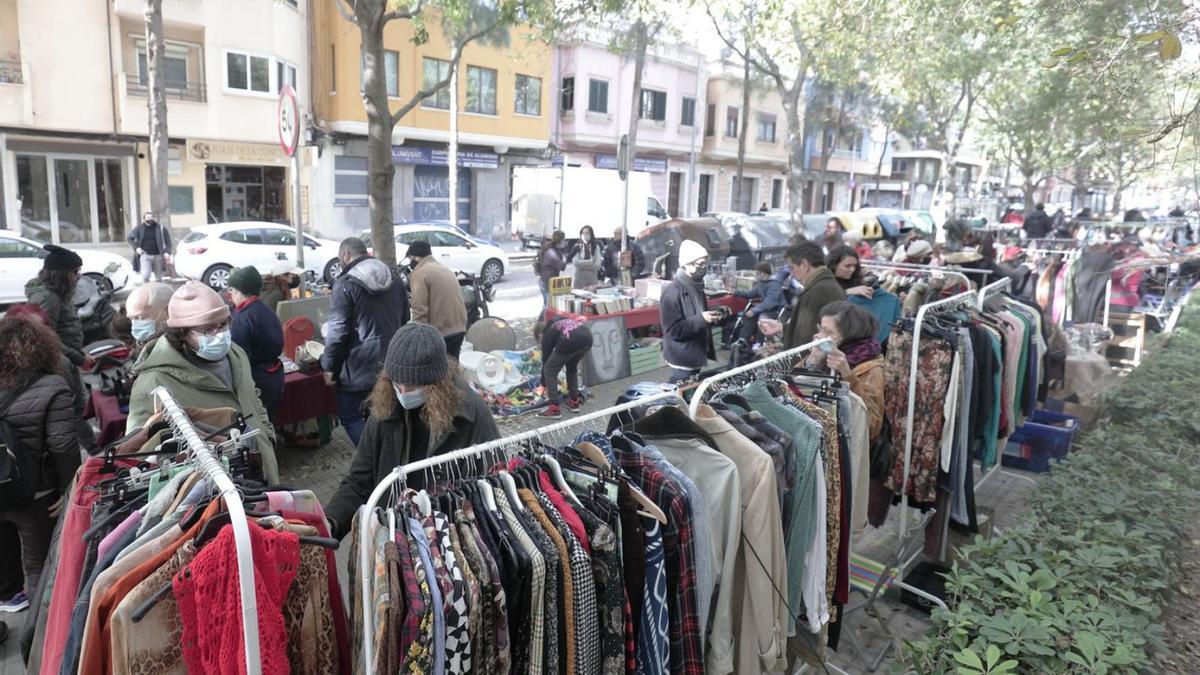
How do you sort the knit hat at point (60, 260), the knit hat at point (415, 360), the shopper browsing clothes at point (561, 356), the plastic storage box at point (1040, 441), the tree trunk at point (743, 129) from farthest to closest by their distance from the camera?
1. the tree trunk at point (743, 129)
2. the shopper browsing clothes at point (561, 356)
3. the plastic storage box at point (1040, 441)
4. the knit hat at point (60, 260)
5. the knit hat at point (415, 360)

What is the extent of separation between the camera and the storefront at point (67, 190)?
18.2m

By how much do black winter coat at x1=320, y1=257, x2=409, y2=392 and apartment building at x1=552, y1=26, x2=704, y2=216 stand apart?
23610mm

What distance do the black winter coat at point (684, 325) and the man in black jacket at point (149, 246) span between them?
39.0ft

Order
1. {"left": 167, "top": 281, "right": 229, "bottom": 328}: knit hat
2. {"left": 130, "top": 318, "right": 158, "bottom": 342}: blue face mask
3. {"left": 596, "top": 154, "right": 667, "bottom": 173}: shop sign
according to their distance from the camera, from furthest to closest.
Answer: {"left": 596, "top": 154, "right": 667, "bottom": 173}: shop sign, {"left": 130, "top": 318, "right": 158, "bottom": 342}: blue face mask, {"left": 167, "top": 281, "right": 229, "bottom": 328}: knit hat

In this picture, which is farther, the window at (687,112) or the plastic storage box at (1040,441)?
the window at (687,112)

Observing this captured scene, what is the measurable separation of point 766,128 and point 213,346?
1514 inches

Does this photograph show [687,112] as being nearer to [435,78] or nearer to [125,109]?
[435,78]

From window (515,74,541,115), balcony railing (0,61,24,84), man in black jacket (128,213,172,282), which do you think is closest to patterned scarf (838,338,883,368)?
man in black jacket (128,213,172,282)

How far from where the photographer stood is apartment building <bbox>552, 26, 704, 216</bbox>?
30047mm

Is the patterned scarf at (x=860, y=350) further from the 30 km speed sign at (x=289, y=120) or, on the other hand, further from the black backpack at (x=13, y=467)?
the 30 km speed sign at (x=289, y=120)

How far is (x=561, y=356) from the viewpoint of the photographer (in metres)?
8.13

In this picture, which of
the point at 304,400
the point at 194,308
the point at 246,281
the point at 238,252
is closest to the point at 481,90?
the point at 238,252

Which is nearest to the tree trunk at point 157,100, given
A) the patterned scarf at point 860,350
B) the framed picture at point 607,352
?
the framed picture at point 607,352

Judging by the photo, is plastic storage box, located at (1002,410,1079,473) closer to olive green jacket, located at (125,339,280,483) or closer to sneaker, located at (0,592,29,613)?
olive green jacket, located at (125,339,280,483)
